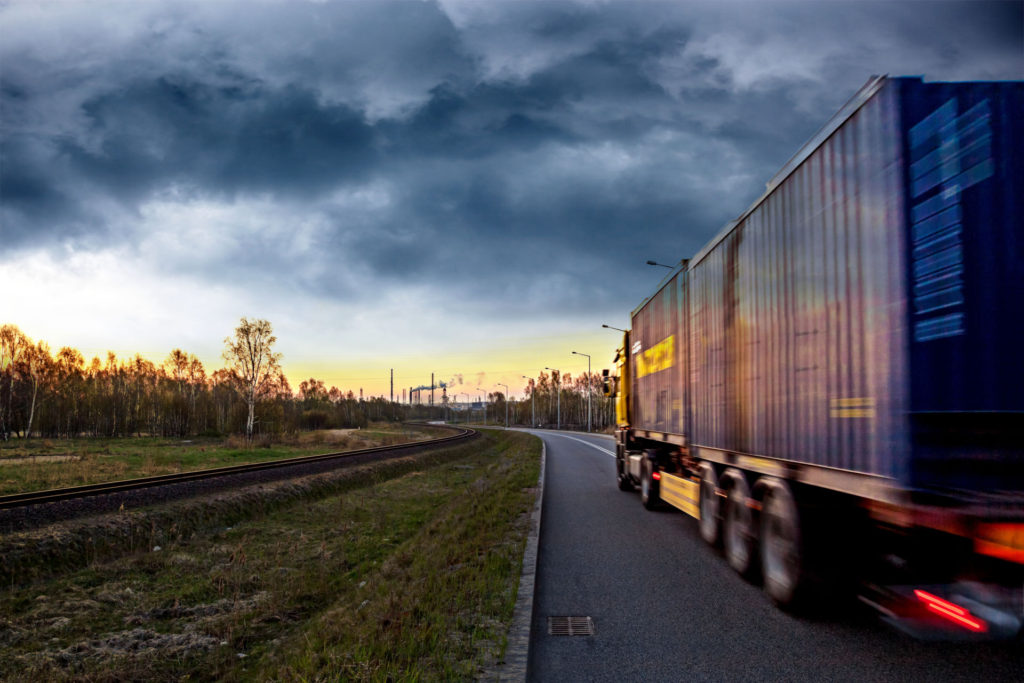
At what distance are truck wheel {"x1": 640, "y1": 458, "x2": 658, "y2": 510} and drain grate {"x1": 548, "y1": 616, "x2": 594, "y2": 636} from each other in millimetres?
5906

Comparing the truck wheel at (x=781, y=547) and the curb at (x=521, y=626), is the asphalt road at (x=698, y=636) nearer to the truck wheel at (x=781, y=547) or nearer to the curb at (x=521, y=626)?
the curb at (x=521, y=626)

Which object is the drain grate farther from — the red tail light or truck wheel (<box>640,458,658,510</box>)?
truck wheel (<box>640,458,658,510</box>)

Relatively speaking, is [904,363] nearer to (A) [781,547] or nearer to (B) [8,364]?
(A) [781,547]

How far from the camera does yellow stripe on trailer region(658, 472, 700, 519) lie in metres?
8.16

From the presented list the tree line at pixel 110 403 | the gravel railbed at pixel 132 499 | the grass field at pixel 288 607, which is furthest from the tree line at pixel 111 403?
the grass field at pixel 288 607

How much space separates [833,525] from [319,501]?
49.0ft

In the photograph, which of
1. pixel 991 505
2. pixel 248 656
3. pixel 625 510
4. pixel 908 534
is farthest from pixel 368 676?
pixel 625 510

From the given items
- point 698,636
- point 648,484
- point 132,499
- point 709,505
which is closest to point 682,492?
point 709,505

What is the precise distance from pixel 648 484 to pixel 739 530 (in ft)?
16.0

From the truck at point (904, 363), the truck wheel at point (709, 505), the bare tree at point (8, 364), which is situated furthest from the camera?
the bare tree at point (8, 364)

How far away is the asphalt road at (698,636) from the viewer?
4.09 m

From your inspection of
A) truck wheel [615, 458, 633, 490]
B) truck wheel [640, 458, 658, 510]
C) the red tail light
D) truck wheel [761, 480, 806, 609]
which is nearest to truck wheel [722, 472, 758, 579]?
truck wheel [761, 480, 806, 609]

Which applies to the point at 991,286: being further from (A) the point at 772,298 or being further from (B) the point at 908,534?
(A) the point at 772,298

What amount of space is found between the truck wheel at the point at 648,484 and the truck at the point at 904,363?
211 inches
